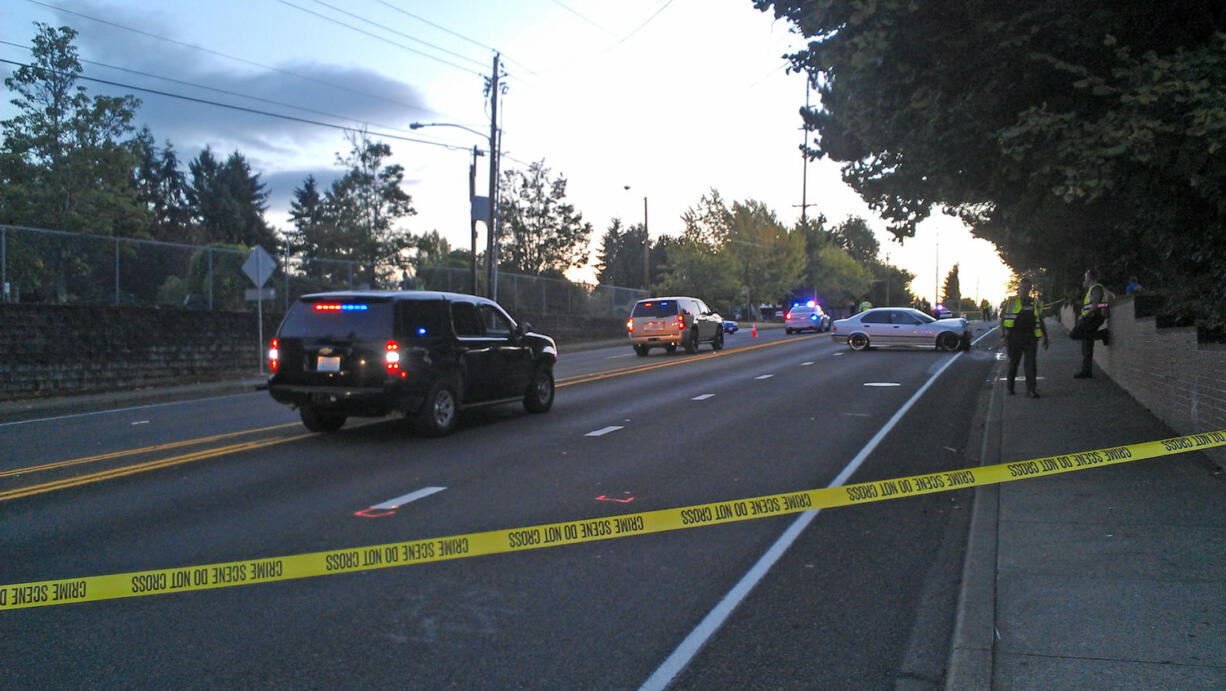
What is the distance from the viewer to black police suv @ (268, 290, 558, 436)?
10758 mm

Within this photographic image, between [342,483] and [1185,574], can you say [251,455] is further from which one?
[1185,574]

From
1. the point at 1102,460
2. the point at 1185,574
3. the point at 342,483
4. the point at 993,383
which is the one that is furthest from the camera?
the point at 993,383

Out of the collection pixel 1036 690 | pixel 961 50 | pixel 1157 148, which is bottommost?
pixel 1036 690

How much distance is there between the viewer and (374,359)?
10.7 m

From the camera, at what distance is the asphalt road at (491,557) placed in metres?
4.41

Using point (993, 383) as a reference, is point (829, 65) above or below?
above

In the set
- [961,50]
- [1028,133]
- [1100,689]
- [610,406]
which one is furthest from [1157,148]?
[610,406]

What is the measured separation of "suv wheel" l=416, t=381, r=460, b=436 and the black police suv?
1cm

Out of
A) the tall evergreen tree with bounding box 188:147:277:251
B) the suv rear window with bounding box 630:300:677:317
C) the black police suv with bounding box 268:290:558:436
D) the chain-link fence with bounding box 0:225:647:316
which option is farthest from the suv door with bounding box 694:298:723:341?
the tall evergreen tree with bounding box 188:147:277:251

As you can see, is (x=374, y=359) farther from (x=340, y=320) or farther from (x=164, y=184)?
(x=164, y=184)

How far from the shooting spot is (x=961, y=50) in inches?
364

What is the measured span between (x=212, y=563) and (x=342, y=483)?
99.1 inches

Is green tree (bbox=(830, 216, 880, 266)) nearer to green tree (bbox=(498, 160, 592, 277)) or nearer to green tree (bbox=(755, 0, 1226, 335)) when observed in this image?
green tree (bbox=(498, 160, 592, 277))

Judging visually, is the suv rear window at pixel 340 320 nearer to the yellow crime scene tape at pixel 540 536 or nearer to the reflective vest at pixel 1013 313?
the yellow crime scene tape at pixel 540 536
